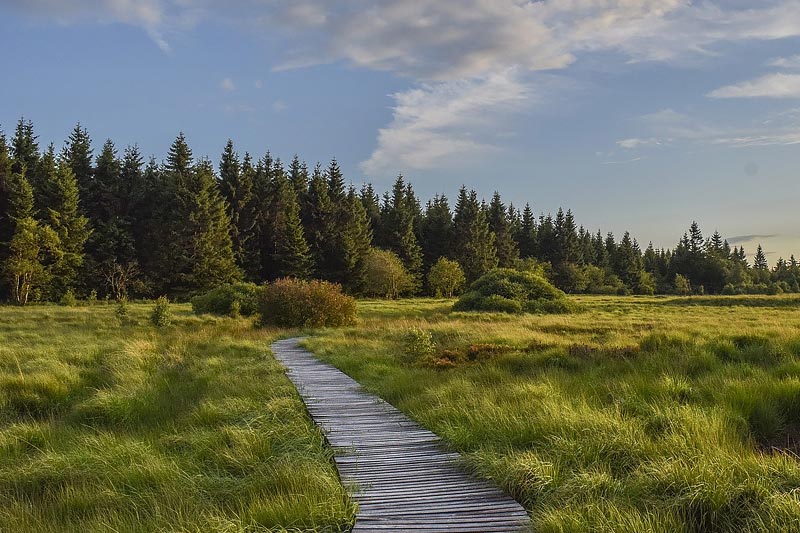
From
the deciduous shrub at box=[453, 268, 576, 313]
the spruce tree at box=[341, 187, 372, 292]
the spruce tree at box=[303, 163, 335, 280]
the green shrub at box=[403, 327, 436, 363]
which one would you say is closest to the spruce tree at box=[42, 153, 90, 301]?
the spruce tree at box=[303, 163, 335, 280]

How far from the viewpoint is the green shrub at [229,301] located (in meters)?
27.8

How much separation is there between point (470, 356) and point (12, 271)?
3699cm

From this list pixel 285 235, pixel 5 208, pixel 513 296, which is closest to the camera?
pixel 513 296

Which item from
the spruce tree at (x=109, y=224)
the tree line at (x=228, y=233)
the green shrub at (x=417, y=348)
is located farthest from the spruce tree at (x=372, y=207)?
the green shrub at (x=417, y=348)

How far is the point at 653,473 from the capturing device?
4598 mm

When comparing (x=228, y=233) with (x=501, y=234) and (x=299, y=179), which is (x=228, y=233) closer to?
(x=299, y=179)

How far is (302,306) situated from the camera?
2172 cm

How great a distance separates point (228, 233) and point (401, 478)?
48692mm

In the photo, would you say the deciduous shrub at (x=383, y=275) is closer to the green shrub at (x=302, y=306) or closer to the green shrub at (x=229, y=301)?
the green shrub at (x=229, y=301)

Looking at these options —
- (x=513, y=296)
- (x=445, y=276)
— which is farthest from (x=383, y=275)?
(x=513, y=296)

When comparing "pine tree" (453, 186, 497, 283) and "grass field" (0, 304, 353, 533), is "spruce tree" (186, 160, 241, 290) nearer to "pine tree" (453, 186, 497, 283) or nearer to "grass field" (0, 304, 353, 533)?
"pine tree" (453, 186, 497, 283)

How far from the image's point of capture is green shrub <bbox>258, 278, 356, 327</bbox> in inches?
854

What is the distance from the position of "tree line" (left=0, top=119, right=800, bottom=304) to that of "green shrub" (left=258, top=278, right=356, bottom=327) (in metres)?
23.7

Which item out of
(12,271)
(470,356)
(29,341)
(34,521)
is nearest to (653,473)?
(34,521)
